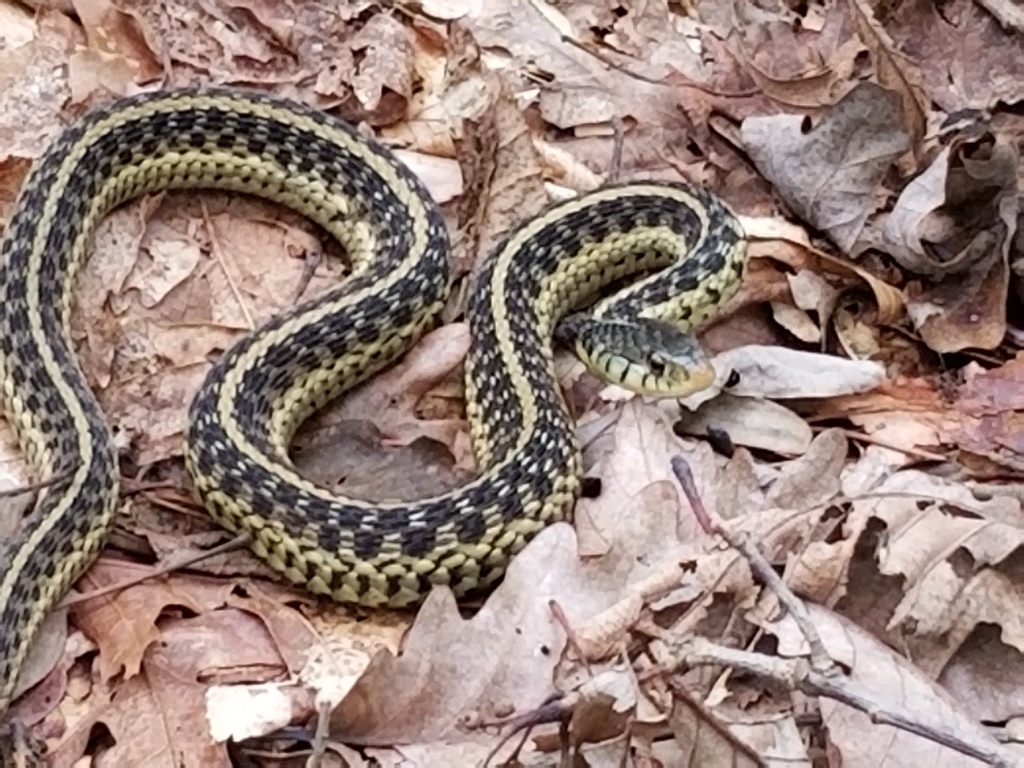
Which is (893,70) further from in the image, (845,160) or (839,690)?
(839,690)

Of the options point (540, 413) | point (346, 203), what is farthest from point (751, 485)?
point (346, 203)

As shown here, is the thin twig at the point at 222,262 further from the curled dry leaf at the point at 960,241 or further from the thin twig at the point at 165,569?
the curled dry leaf at the point at 960,241

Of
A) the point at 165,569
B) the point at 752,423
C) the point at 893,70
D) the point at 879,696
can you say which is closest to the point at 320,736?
the point at 165,569

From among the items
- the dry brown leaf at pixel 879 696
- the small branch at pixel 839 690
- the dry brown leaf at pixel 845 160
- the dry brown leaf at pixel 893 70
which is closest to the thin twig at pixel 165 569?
the small branch at pixel 839 690

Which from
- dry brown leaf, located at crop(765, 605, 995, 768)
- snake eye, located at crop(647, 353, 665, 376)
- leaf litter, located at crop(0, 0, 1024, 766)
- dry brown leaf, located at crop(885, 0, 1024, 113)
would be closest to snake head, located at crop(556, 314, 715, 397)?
snake eye, located at crop(647, 353, 665, 376)

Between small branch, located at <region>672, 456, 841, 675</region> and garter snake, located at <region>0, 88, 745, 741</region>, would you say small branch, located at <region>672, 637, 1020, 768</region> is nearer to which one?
small branch, located at <region>672, 456, 841, 675</region>
